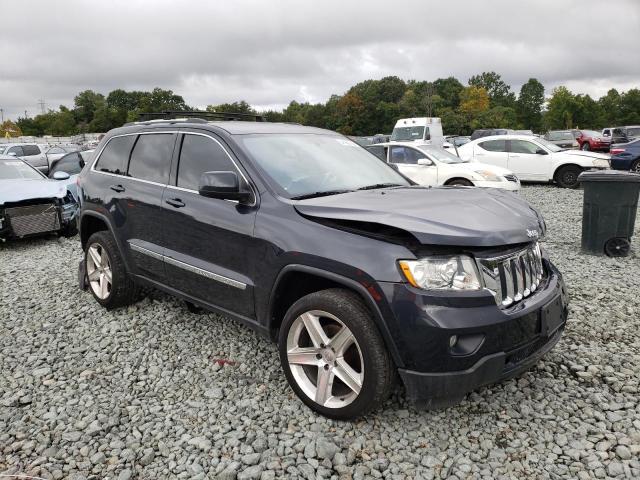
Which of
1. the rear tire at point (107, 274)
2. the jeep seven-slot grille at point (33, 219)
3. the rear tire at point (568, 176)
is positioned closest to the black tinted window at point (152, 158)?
the rear tire at point (107, 274)

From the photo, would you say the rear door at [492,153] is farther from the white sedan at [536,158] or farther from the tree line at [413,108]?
the tree line at [413,108]

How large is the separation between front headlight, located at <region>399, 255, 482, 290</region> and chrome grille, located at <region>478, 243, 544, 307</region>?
3.4 inches

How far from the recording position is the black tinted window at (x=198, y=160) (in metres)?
3.57

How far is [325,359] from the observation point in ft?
9.39

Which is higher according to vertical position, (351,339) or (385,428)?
(351,339)

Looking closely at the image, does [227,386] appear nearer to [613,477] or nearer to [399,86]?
[613,477]

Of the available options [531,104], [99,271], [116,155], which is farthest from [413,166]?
[531,104]

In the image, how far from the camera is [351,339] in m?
2.76

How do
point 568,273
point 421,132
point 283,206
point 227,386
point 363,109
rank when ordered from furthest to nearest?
point 363,109, point 421,132, point 568,273, point 227,386, point 283,206

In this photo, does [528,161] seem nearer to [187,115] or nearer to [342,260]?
[187,115]

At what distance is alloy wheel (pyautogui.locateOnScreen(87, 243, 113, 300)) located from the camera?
467 centimetres

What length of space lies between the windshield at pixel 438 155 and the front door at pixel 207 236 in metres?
8.82

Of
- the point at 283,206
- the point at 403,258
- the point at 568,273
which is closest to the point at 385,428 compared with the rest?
the point at 403,258

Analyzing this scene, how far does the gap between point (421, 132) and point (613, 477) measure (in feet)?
66.5
